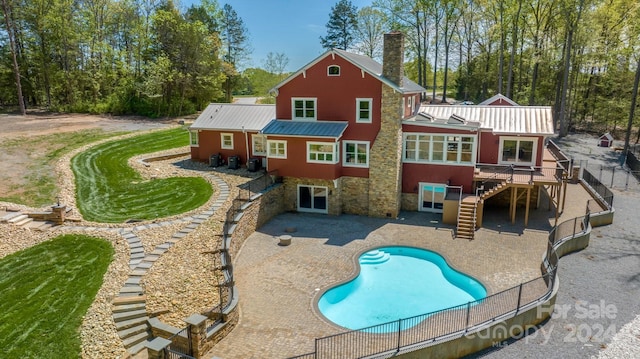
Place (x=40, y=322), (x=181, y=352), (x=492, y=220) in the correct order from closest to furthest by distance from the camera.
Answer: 1. (x=181, y=352)
2. (x=40, y=322)
3. (x=492, y=220)

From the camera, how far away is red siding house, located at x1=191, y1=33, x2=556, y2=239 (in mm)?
21797

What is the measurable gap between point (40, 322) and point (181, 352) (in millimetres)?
4318

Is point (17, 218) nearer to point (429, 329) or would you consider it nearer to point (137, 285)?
point (137, 285)

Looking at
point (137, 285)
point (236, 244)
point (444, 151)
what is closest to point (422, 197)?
point (444, 151)

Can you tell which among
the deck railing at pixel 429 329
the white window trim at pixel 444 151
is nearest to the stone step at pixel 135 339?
the deck railing at pixel 429 329

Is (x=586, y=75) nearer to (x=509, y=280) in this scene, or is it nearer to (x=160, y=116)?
(x=509, y=280)

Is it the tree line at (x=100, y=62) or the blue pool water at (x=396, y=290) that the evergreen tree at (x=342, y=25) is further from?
the blue pool water at (x=396, y=290)

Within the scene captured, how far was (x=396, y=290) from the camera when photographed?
1568cm

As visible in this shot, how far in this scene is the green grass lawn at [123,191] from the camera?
19.8 m

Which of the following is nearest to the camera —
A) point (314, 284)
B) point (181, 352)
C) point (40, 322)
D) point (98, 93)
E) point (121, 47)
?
point (181, 352)

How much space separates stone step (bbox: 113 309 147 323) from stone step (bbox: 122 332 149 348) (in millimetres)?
713

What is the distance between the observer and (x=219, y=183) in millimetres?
23547

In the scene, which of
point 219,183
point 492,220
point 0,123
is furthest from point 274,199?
point 0,123

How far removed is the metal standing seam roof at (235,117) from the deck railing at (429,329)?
57.3 ft
